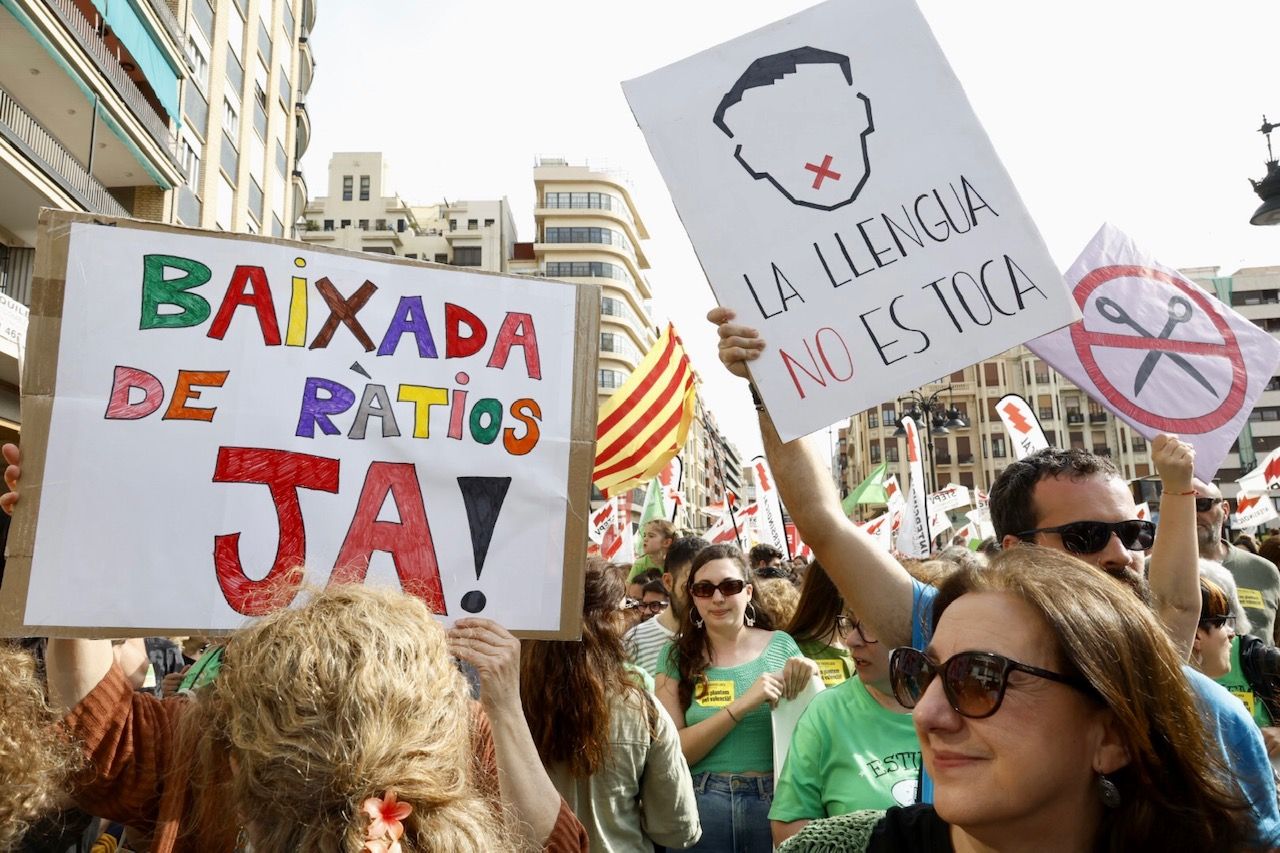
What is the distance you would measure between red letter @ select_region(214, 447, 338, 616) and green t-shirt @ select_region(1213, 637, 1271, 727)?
3.28 metres

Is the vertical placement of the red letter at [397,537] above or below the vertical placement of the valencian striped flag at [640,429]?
below

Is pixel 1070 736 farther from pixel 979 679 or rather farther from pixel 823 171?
pixel 823 171

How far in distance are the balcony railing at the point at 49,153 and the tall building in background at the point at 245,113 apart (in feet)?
10.5

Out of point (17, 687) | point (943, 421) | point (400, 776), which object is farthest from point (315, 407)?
point (943, 421)

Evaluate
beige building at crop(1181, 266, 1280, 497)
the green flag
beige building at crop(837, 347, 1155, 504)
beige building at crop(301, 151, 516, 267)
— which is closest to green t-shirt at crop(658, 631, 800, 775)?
the green flag

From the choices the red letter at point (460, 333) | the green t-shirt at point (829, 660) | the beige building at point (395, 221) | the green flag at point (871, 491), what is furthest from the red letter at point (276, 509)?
the beige building at point (395, 221)

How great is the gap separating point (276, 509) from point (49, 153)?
19257 millimetres

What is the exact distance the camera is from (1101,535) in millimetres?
2410

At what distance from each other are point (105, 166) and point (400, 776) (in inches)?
943

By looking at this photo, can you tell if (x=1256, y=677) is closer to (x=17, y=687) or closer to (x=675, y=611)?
(x=675, y=611)

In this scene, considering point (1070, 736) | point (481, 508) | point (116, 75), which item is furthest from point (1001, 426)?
point (1070, 736)

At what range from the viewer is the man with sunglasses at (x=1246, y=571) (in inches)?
→ 202

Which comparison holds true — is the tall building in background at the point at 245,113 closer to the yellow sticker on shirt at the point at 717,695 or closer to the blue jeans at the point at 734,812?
the yellow sticker on shirt at the point at 717,695

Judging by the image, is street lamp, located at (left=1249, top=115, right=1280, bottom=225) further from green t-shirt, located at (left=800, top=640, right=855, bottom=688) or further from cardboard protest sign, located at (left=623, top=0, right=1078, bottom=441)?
cardboard protest sign, located at (left=623, top=0, right=1078, bottom=441)
